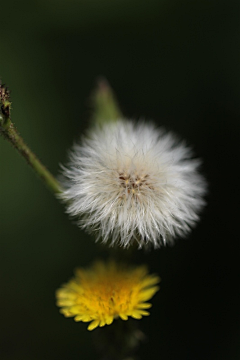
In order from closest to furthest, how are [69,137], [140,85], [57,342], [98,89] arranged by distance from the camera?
[98,89] → [57,342] → [69,137] → [140,85]

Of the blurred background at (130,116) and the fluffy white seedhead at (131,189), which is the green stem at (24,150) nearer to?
the fluffy white seedhead at (131,189)

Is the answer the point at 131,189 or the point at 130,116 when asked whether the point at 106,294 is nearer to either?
the point at 131,189

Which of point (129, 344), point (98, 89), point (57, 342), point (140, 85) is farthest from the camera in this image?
point (140, 85)

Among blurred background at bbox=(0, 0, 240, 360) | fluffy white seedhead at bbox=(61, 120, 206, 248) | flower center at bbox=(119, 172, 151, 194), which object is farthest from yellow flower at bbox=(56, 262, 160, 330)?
blurred background at bbox=(0, 0, 240, 360)

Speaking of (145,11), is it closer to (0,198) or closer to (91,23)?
(91,23)

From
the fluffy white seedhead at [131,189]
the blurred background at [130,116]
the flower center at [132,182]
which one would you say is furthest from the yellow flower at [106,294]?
the blurred background at [130,116]

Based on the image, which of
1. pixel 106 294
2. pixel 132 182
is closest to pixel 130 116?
pixel 132 182

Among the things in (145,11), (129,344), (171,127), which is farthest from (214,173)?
(129,344)
